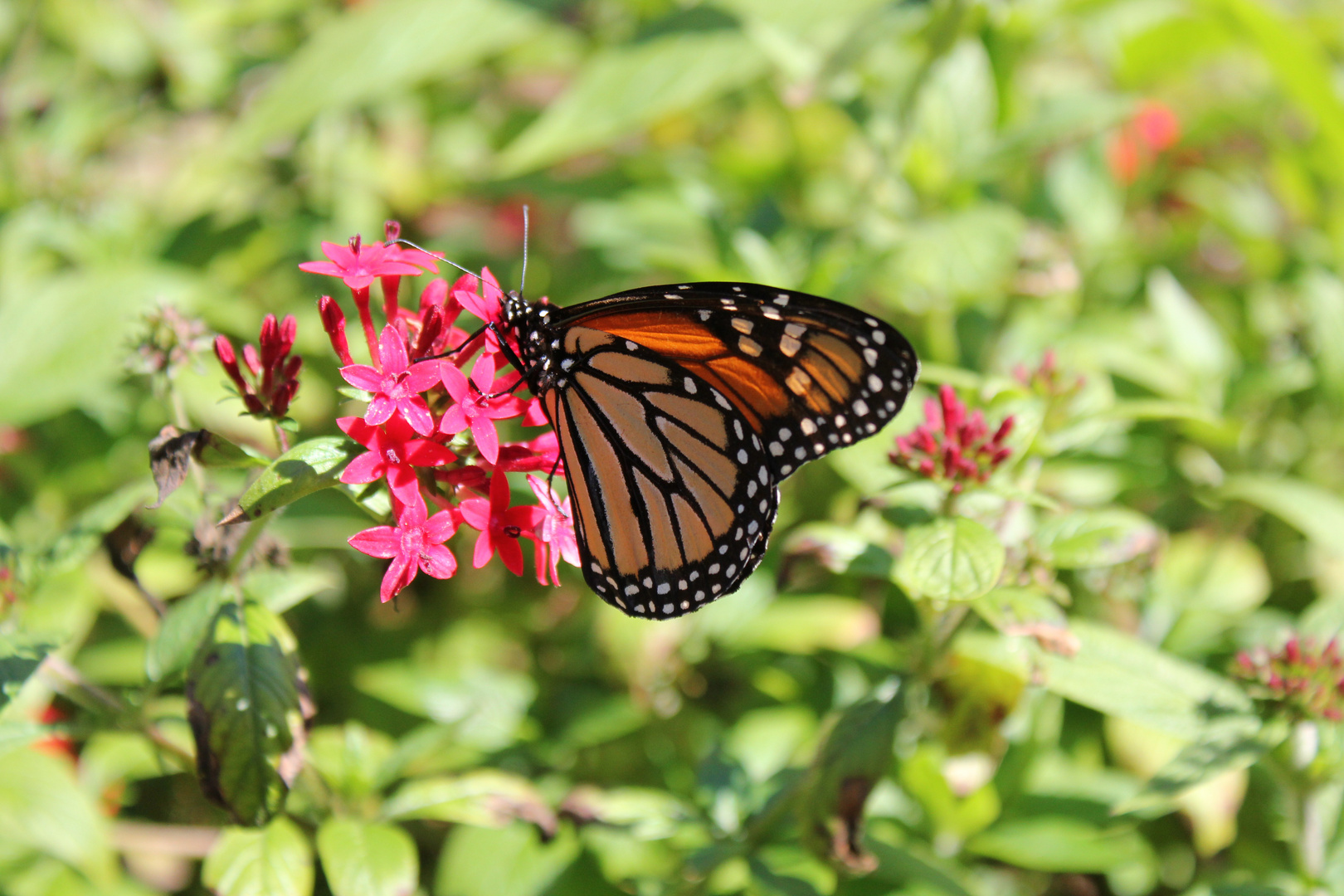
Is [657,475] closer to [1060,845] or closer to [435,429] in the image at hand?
[435,429]

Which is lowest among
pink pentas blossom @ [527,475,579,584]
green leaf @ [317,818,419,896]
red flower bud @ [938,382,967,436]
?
green leaf @ [317,818,419,896]

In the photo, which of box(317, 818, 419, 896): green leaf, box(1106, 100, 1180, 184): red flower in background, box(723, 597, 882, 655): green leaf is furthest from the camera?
box(1106, 100, 1180, 184): red flower in background

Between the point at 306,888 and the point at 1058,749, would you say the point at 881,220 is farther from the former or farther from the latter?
the point at 306,888

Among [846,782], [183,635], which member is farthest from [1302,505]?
[183,635]

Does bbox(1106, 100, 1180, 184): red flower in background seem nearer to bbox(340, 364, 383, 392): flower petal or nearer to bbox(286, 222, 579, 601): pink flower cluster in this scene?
bbox(286, 222, 579, 601): pink flower cluster

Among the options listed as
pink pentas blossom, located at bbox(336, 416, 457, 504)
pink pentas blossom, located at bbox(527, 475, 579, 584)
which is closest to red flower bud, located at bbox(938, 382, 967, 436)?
pink pentas blossom, located at bbox(527, 475, 579, 584)

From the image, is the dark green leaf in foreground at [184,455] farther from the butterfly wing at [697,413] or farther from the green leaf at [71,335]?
the green leaf at [71,335]
